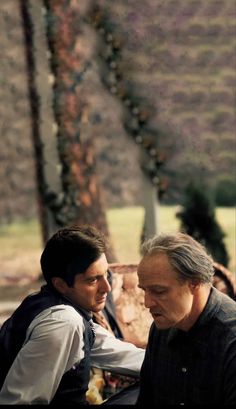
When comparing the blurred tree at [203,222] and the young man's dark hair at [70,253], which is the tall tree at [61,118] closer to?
the blurred tree at [203,222]

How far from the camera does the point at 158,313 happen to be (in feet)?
8.46

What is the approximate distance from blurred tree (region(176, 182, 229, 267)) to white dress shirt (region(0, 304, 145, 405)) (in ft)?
17.0

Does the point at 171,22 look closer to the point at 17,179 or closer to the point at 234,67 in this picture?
the point at 234,67

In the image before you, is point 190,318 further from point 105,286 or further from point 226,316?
point 105,286

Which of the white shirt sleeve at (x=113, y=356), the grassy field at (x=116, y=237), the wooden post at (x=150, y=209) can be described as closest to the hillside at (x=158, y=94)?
the wooden post at (x=150, y=209)

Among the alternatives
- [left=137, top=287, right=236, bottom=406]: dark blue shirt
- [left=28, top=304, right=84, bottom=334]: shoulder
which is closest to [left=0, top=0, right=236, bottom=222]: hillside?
[left=28, top=304, right=84, bottom=334]: shoulder

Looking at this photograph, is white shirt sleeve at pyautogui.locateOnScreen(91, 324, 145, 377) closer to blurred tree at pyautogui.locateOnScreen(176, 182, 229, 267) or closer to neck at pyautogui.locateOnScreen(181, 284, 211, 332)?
neck at pyautogui.locateOnScreen(181, 284, 211, 332)

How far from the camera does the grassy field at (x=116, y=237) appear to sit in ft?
29.1

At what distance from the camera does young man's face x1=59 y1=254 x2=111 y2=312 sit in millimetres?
2930

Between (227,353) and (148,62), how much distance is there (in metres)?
7.19

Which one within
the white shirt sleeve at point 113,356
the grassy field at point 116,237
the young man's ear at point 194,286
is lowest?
the grassy field at point 116,237

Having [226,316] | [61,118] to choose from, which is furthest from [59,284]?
[61,118]

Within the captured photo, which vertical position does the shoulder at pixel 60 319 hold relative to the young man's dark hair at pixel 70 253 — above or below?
below

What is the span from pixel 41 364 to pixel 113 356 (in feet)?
1.94
